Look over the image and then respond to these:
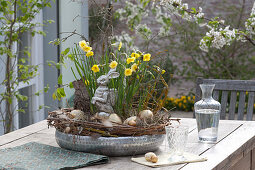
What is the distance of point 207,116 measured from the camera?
1846 millimetres

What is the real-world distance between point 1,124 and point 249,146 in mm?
1951

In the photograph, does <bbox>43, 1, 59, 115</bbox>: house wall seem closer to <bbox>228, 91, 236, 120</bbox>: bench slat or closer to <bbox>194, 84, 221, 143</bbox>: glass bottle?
<bbox>228, 91, 236, 120</bbox>: bench slat

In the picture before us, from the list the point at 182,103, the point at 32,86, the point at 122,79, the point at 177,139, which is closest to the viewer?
the point at 177,139

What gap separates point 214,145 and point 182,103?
4.67m

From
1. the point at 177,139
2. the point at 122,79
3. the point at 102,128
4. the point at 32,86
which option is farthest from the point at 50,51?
the point at 177,139

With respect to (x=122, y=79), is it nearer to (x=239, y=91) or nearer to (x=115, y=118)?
(x=115, y=118)

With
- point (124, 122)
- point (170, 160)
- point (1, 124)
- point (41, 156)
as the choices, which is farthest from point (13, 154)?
point (1, 124)

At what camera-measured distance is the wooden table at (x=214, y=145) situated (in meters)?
1.58

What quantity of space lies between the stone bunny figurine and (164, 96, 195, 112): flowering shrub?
4.67 meters

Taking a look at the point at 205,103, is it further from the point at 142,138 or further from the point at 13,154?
the point at 13,154

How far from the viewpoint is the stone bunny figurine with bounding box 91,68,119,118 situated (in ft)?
5.61

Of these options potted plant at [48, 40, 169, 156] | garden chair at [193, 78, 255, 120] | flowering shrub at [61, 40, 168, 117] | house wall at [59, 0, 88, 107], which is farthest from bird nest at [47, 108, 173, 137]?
house wall at [59, 0, 88, 107]

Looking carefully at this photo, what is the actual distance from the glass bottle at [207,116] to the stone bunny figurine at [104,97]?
0.37 meters

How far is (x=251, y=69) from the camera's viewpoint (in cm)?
665
